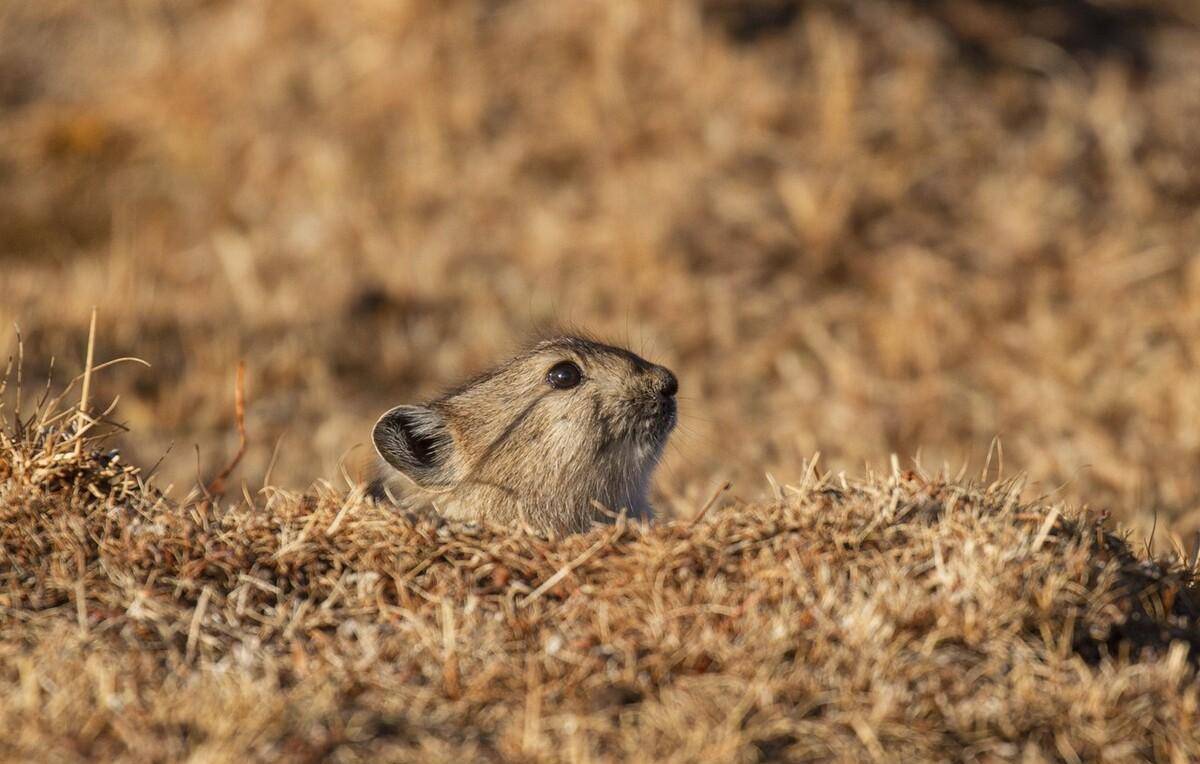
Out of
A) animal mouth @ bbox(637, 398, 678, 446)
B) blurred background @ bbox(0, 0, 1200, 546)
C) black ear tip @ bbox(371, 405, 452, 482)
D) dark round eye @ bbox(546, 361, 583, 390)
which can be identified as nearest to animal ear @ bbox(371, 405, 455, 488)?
black ear tip @ bbox(371, 405, 452, 482)

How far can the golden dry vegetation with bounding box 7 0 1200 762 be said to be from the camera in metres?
3.79

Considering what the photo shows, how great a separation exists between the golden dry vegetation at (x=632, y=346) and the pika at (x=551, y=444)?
440 millimetres

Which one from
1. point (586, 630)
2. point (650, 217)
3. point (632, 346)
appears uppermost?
point (650, 217)

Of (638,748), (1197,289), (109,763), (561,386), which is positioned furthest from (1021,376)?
(109,763)

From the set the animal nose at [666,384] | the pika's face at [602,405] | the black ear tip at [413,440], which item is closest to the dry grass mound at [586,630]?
the black ear tip at [413,440]

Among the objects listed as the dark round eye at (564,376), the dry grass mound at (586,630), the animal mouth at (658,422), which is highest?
the dark round eye at (564,376)

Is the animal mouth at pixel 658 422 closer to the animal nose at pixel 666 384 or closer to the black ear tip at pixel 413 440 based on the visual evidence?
the animal nose at pixel 666 384

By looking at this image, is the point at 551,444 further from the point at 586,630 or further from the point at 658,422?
the point at 586,630

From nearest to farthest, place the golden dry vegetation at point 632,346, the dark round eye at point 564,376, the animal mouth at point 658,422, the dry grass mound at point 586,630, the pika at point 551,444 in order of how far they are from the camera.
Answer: the dry grass mound at point 586,630 → the golden dry vegetation at point 632,346 → the pika at point 551,444 → the animal mouth at point 658,422 → the dark round eye at point 564,376

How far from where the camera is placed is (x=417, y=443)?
6.20 meters

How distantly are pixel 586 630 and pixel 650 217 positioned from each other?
7753 mm

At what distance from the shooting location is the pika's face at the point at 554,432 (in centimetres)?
598

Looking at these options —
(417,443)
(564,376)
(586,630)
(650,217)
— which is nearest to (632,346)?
(650,217)

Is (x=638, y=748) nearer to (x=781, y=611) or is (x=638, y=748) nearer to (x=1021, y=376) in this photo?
(x=781, y=611)
